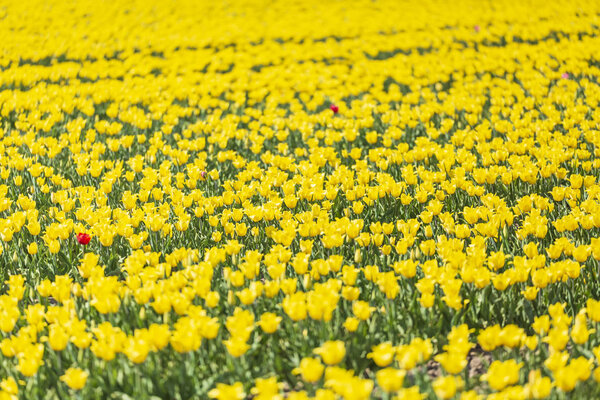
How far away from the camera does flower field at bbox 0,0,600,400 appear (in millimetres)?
2361

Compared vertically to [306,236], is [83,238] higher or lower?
higher

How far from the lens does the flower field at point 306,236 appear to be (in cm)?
236

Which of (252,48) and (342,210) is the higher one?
(252,48)

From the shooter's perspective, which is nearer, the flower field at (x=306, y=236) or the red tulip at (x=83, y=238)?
the flower field at (x=306, y=236)

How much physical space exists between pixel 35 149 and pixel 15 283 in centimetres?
290

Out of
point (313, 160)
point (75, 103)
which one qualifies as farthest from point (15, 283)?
point (75, 103)

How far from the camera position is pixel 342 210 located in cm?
425

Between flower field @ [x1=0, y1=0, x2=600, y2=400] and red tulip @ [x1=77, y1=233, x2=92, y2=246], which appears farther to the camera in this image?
red tulip @ [x1=77, y1=233, x2=92, y2=246]

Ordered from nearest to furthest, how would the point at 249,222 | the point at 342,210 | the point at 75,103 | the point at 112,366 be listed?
the point at 112,366
the point at 249,222
the point at 342,210
the point at 75,103

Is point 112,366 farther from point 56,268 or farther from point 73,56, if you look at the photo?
point 73,56

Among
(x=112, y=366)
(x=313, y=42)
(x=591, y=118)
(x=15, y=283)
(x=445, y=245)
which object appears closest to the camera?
(x=112, y=366)

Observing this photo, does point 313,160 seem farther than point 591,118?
No

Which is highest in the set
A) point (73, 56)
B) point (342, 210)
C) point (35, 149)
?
point (73, 56)

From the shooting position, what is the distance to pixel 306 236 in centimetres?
357
